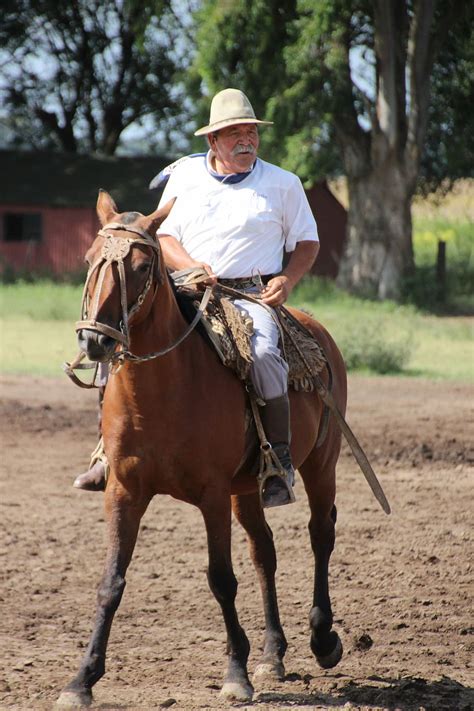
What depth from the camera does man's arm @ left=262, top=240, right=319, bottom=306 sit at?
235 inches

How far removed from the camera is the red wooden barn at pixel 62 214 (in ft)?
144

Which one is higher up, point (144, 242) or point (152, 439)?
point (144, 242)

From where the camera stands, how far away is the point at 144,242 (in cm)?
498

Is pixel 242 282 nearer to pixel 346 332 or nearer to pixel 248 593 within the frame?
pixel 248 593

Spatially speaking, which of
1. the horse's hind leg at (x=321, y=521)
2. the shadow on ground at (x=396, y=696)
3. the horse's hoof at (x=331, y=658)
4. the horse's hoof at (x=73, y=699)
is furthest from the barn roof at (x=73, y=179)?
the horse's hoof at (x=73, y=699)

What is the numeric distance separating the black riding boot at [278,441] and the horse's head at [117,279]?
3.25 ft

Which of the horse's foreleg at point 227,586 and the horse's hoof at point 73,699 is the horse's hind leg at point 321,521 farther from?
the horse's hoof at point 73,699

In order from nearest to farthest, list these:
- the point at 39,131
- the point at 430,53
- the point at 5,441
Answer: the point at 5,441 → the point at 430,53 → the point at 39,131

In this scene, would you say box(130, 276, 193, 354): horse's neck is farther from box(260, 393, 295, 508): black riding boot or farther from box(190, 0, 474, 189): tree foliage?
box(190, 0, 474, 189): tree foliage

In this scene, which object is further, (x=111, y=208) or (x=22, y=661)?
(x=22, y=661)

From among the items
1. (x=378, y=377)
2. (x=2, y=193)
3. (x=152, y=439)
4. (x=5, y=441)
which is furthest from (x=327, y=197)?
(x=152, y=439)

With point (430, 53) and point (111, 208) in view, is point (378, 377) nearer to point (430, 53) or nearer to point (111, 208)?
point (111, 208)

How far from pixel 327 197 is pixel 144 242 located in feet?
131

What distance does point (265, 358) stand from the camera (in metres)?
5.68
